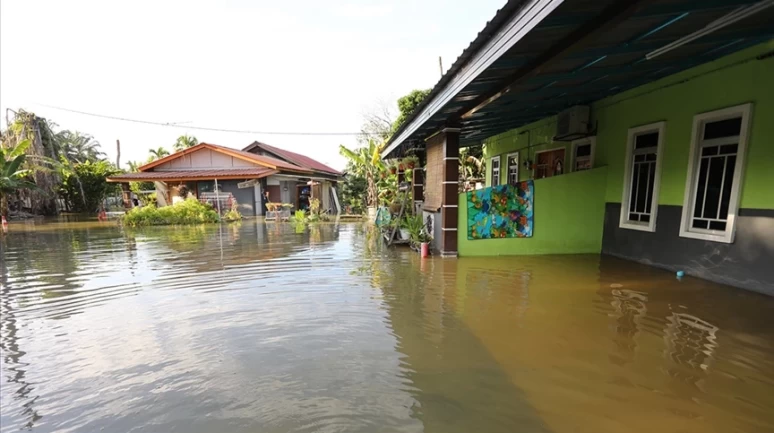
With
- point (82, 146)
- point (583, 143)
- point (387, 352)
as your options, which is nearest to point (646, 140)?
point (583, 143)

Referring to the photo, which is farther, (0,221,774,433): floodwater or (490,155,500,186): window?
(490,155,500,186): window

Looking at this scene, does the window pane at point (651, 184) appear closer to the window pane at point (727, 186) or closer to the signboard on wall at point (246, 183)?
the window pane at point (727, 186)

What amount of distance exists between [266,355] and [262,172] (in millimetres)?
16274

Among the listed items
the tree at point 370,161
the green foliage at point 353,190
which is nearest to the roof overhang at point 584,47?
the tree at point 370,161

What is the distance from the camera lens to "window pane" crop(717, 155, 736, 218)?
538cm

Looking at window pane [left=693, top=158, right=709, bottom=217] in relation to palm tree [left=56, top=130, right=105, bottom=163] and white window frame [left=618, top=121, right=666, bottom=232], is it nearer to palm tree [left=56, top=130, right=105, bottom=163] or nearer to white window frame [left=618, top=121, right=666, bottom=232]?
white window frame [left=618, top=121, right=666, bottom=232]

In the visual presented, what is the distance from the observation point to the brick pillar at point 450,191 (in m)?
7.73

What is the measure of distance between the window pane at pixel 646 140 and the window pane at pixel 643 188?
0.42 m

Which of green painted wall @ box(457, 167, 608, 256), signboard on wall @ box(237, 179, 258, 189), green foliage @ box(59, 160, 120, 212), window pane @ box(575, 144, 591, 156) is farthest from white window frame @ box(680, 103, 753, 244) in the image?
green foliage @ box(59, 160, 120, 212)

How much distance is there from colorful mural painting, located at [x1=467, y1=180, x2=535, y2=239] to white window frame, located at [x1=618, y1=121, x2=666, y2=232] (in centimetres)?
184

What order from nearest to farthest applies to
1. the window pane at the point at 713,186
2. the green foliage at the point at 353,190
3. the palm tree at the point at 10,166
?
the window pane at the point at 713,186, the palm tree at the point at 10,166, the green foliage at the point at 353,190

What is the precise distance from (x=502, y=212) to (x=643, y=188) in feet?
9.08

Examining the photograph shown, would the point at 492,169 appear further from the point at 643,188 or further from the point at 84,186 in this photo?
the point at 84,186

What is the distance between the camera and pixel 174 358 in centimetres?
344
